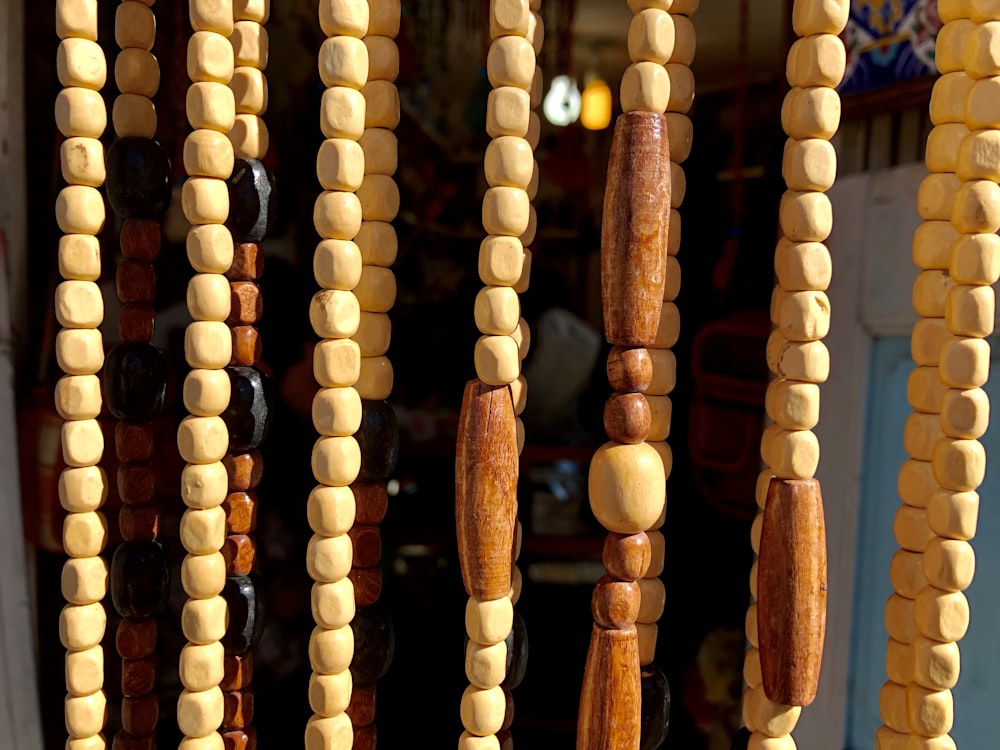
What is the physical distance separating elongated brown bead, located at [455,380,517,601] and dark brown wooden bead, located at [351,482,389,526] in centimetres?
9

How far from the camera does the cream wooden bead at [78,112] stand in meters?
0.49

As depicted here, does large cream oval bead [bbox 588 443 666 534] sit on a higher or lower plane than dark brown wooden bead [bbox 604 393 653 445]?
lower

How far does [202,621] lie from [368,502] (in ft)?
0.44

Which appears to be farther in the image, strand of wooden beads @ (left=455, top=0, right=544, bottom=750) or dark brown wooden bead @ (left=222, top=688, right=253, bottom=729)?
dark brown wooden bead @ (left=222, top=688, right=253, bottom=729)

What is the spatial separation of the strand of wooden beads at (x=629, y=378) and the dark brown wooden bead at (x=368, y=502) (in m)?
0.16

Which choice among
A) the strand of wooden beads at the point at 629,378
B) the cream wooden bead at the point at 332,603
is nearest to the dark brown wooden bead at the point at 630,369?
the strand of wooden beads at the point at 629,378

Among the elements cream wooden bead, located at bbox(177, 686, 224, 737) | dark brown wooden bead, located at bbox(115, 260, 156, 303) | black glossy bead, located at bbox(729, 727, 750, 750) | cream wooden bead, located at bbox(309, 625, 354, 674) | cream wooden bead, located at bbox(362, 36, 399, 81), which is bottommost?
Answer: black glossy bead, located at bbox(729, 727, 750, 750)

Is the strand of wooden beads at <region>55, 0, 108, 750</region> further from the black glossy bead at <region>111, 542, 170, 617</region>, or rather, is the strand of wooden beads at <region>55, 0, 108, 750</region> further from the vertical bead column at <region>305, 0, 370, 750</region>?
the vertical bead column at <region>305, 0, 370, 750</region>

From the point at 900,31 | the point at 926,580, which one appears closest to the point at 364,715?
the point at 926,580

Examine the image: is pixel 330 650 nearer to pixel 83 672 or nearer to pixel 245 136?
pixel 83 672

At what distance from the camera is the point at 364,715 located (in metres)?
0.58

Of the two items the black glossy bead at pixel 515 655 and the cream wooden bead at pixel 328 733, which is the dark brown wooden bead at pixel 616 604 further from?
the cream wooden bead at pixel 328 733

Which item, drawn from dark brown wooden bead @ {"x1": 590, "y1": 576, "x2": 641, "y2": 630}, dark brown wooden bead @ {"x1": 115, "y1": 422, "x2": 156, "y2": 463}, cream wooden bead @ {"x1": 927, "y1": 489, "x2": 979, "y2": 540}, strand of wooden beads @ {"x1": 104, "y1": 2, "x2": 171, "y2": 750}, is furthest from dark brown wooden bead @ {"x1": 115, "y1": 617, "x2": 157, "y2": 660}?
cream wooden bead @ {"x1": 927, "y1": 489, "x2": 979, "y2": 540}

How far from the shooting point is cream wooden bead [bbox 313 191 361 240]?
1.58 feet
